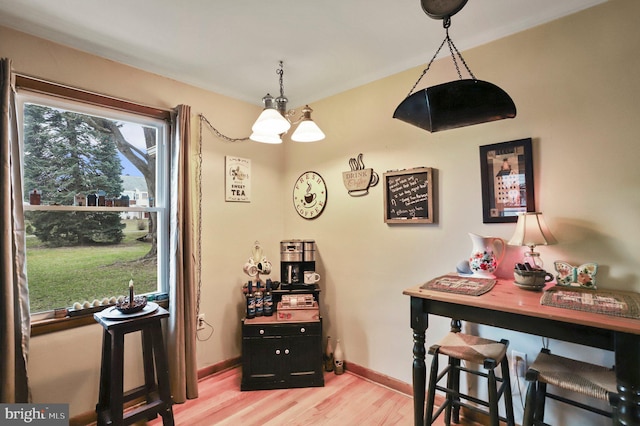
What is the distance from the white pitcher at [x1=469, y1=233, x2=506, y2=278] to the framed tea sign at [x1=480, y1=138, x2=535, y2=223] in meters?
0.14

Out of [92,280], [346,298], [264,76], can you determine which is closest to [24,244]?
[92,280]

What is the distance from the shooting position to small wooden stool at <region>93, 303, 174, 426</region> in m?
1.67

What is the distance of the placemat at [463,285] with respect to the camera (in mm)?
1574

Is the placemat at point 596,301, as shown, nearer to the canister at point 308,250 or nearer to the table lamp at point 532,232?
the table lamp at point 532,232

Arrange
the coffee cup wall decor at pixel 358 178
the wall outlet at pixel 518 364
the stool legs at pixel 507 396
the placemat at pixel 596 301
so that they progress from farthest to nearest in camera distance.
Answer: the coffee cup wall decor at pixel 358 178, the wall outlet at pixel 518 364, the stool legs at pixel 507 396, the placemat at pixel 596 301

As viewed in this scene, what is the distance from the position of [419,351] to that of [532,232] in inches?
34.2

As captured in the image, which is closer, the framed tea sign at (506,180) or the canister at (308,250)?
the framed tea sign at (506,180)

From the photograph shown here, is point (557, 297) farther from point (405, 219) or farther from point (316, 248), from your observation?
point (316, 248)

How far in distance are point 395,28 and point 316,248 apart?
6.13 ft

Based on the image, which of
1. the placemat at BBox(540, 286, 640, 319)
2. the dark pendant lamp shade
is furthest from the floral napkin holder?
the dark pendant lamp shade

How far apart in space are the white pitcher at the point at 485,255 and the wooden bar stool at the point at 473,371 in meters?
0.39

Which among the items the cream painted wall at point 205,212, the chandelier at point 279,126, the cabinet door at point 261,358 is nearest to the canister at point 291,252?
the cream painted wall at point 205,212

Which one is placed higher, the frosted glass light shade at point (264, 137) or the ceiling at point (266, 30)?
the ceiling at point (266, 30)

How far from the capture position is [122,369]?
5.57ft
